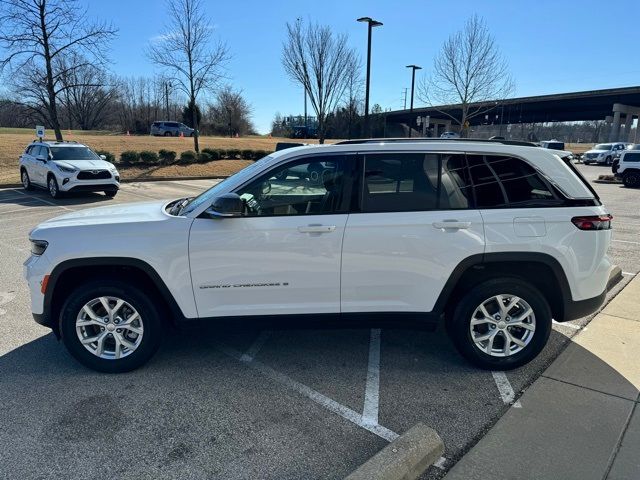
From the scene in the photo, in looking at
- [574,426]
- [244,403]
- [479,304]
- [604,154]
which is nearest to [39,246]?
[244,403]

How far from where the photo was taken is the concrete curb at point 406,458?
2.33 metres

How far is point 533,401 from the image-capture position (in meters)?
3.22

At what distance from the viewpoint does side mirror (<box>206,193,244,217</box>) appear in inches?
126

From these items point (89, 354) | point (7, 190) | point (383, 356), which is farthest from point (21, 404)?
point (7, 190)

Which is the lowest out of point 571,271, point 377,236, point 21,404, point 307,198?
point 21,404

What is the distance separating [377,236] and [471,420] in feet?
4.51

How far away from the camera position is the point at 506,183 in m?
3.50

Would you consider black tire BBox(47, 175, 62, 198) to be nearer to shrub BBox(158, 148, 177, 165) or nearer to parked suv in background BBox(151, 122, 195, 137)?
shrub BBox(158, 148, 177, 165)

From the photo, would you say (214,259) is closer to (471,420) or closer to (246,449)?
(246,449)

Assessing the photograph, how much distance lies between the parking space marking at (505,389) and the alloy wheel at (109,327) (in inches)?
107

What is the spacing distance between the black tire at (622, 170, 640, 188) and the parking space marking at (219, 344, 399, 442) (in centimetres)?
2093

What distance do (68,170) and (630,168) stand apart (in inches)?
828

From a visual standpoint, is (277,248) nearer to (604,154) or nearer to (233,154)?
(233,154)

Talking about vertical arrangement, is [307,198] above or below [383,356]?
above
